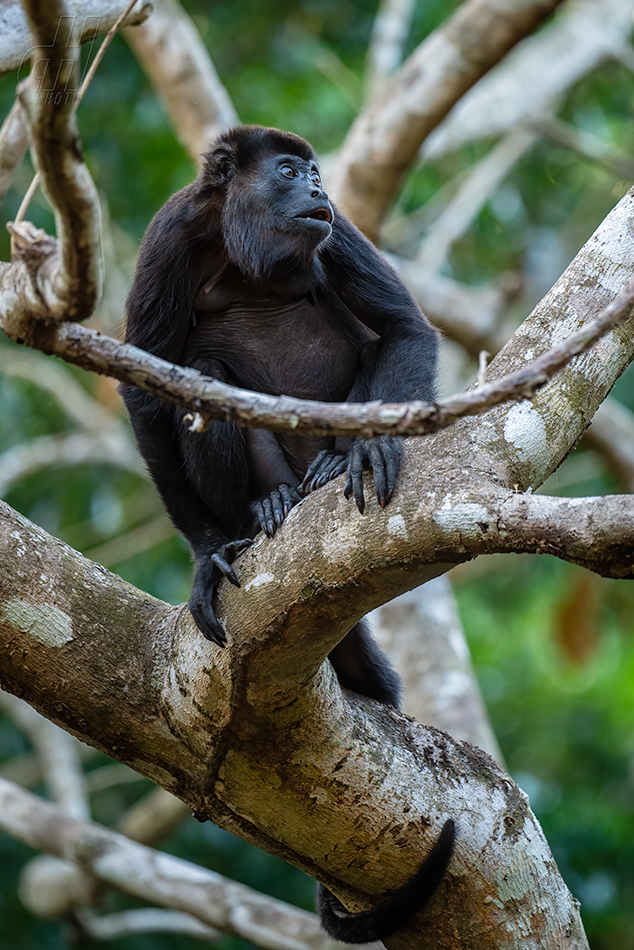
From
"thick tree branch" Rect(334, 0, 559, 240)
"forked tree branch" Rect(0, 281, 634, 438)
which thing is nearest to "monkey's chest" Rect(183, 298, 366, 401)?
"forked tree branch" Rect(0, 281, 634, 438)

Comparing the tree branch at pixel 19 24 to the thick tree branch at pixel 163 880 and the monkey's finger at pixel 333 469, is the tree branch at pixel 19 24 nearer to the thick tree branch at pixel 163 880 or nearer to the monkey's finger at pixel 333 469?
the monkey's finger at pixel 333 469

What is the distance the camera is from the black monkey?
305cm

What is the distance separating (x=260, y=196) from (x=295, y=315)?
16.6 inches

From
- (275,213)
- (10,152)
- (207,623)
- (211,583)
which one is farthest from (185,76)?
(207,623)

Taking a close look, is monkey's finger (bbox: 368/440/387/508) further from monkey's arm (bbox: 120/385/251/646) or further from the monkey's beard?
the monkey's beard

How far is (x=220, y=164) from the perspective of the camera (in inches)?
137

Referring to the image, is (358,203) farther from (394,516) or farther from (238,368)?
(394,516)

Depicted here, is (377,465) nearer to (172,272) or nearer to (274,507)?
(274,507)

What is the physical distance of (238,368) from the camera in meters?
3.26

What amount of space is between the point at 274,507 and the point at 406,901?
3.70 feet

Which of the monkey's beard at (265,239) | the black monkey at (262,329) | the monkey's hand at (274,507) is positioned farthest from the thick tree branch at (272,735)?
the monkey's beard at (265,239)

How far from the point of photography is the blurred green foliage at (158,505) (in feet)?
24.2

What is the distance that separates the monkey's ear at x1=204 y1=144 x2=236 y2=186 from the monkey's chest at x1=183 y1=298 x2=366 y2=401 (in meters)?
0.45

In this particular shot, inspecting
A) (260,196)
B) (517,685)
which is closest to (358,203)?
(260,196)
